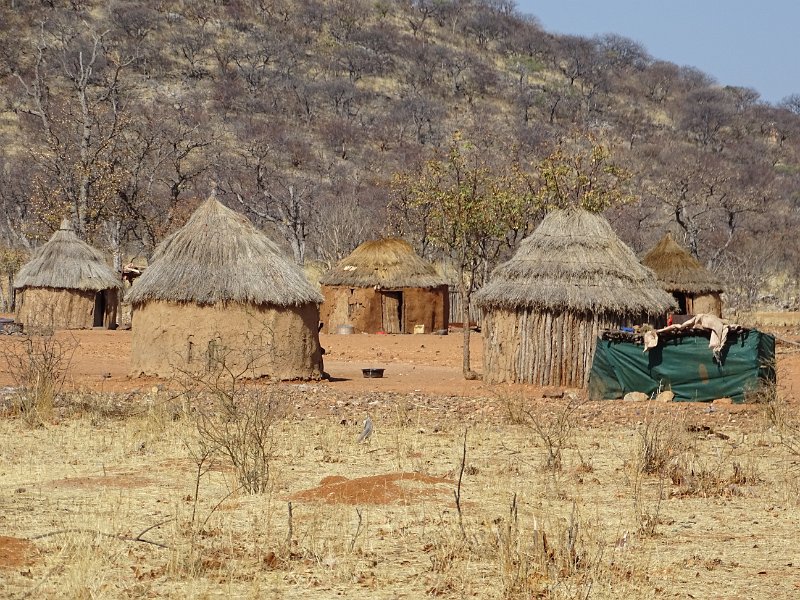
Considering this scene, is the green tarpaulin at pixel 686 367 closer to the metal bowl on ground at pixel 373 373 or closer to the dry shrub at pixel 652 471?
the dry shrub at pixel 652 471

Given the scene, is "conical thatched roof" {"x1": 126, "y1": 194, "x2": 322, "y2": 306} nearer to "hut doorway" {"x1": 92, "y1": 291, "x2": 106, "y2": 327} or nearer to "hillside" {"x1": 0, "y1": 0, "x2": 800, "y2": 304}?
"hut doorway" {"x1": 92, "y1": 291, "x2": 106, "y2": 327}

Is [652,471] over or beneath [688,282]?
beneath

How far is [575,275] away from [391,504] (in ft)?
27.6

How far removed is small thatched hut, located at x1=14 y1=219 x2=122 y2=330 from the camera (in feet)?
84.0

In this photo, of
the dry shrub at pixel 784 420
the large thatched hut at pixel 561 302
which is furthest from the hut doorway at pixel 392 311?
the dry shrub at pixel 784 420

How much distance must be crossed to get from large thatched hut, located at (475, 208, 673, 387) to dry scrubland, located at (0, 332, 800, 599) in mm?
2806

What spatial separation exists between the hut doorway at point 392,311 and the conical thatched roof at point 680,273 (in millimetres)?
5750

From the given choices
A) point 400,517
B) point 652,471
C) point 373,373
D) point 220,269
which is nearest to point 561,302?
point 373,373

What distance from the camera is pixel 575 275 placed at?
15445 mm

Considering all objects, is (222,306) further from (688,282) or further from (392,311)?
(688,282)

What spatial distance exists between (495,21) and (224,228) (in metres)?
61.5

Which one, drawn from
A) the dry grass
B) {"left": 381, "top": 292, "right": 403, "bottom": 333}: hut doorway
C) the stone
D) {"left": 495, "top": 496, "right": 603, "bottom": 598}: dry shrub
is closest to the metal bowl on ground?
the stone

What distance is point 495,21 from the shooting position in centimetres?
7438

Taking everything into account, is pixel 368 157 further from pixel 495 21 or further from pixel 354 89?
pixel 495 21
